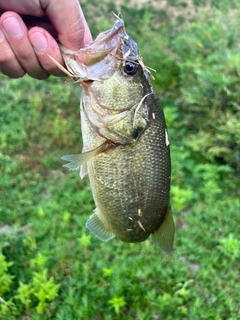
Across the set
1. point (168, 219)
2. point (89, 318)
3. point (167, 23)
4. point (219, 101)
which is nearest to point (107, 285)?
point (89, 318)

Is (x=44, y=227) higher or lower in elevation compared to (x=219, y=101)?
higher

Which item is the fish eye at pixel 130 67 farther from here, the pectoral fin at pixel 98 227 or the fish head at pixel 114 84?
the pectoral fin at pixel 98 227

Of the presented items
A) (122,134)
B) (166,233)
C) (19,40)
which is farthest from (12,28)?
(166,233)

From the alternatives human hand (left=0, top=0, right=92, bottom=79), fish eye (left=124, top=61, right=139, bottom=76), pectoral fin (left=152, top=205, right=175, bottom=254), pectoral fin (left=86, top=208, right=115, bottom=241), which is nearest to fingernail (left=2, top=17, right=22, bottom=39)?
human hand (left=0, top=0, right=92, bottom=79)

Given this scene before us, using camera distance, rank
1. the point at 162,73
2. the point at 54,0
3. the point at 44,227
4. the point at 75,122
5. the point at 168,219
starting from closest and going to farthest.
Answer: the point at 54,0, the point at 168,219, the point at 44,227, the point at 75,122, the point at 162,73

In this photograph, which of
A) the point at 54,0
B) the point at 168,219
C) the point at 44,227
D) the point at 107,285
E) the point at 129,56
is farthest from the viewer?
the point at 44,227

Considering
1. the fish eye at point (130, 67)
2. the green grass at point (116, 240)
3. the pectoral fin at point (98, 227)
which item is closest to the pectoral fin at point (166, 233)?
the pectoral fin at point (98, 227)

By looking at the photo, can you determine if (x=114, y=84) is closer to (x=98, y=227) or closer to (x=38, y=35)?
(x=38, y=35)

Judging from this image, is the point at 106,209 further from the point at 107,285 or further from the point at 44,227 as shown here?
the point at 44,227
